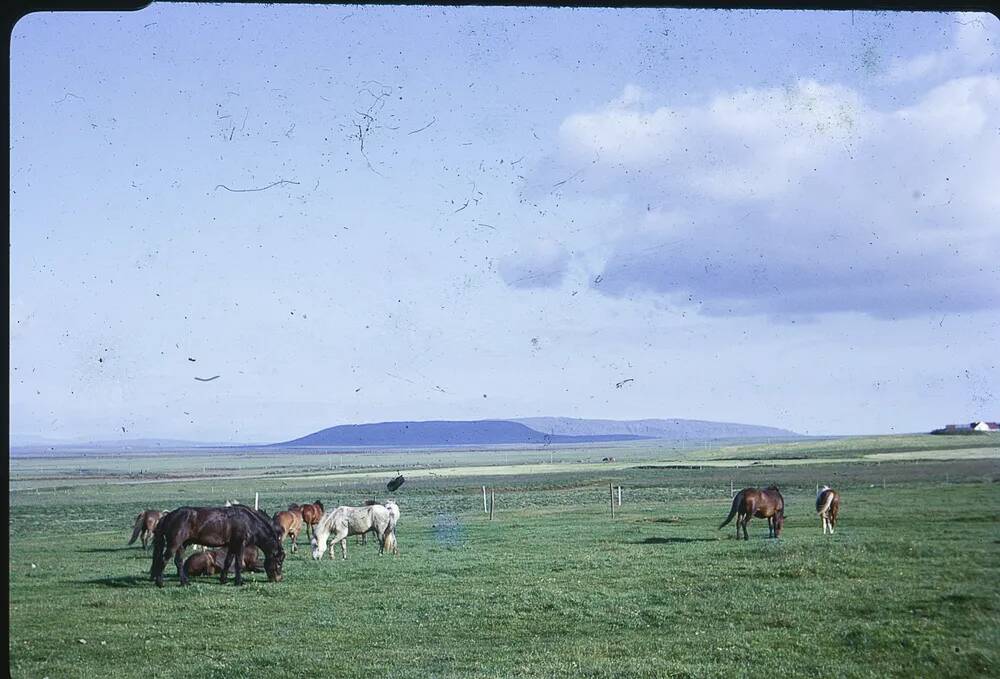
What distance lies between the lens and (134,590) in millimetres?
13344

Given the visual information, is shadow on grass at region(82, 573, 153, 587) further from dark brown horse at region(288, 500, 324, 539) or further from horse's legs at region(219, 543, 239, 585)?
dark brown horse at region(288, 500, 324, 539)

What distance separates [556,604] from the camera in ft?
41.2

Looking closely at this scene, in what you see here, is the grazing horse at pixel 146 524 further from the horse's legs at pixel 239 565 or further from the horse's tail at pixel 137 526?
the horse's legs at pixel 239 565

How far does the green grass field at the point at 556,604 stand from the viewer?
32.6 ft

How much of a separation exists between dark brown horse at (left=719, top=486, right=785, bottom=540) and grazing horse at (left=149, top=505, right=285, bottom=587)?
30.0 ft

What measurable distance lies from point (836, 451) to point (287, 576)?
59.6 meters

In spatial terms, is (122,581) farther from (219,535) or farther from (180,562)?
(219,535)

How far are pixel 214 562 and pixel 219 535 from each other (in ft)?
2.15

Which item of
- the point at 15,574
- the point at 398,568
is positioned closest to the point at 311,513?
the point at 398,568

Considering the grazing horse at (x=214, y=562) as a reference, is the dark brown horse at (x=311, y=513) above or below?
above

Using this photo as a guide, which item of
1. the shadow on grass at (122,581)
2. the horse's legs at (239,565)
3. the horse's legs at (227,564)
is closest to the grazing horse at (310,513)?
the horse's legs at (227,564)

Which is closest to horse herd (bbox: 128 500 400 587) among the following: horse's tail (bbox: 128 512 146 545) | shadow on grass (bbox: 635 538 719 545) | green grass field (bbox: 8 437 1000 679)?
green grass field (bbox: 8 437 1000 679)

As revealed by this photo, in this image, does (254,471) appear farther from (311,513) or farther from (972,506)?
(972,506)

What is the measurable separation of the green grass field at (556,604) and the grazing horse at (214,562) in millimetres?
383
